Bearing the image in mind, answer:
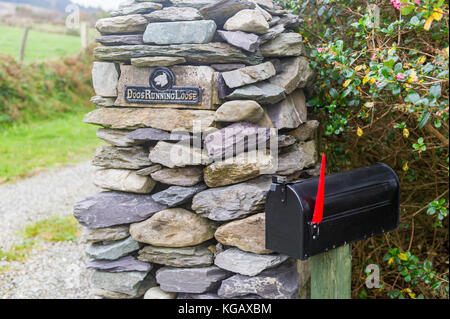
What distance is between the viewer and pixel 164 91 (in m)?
2.84

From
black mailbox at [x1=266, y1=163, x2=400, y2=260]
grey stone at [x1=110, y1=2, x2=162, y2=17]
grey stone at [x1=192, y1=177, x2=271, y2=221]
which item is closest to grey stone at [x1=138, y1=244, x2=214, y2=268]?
grey stone at [x1=192, y1=177, x2=271, y2=221]

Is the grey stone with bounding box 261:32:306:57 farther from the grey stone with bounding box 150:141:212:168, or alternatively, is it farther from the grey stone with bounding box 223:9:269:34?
the grey stone with bounding box 150:141:212:168

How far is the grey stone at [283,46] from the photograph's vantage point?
115 inches

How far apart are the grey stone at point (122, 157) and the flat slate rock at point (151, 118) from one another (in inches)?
5.6

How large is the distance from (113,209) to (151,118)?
64cm

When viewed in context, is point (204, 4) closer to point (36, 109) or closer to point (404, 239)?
point (404, 239)

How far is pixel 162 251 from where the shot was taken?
2.97m

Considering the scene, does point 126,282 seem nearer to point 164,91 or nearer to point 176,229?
point 176,229

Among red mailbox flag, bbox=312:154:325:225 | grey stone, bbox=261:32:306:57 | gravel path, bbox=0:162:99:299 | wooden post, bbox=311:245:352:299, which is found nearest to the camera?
red mailbox flag, bbox=312:154:325:225

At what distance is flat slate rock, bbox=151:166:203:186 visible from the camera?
2848 mm

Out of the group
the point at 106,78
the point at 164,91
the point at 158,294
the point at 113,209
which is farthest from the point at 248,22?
the point at 158,294

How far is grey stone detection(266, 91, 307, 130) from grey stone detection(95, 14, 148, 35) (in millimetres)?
925
